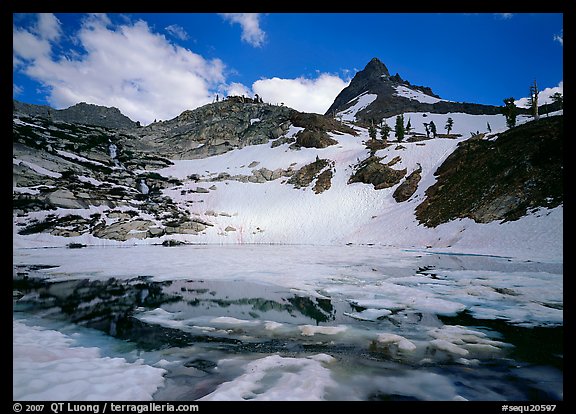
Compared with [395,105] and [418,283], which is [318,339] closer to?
[418,283]

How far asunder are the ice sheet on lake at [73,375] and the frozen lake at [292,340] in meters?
0.02

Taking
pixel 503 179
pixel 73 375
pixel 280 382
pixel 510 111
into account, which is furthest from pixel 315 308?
pixel 510 111

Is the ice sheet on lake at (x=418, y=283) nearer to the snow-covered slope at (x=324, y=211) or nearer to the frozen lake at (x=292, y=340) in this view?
the frozen lake at (x=292, y=340)

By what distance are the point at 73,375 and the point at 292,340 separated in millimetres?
3868

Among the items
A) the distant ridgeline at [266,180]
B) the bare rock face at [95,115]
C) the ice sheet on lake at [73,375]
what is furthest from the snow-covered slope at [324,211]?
the bare rock face at [95,115]

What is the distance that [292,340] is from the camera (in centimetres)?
616

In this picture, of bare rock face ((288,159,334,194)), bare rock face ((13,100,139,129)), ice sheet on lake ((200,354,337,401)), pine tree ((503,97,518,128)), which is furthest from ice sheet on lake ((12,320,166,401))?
bare rock face ((13,100,139,129))

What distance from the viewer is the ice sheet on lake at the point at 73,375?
3891 mm

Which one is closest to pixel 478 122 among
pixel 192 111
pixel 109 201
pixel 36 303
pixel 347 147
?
pixel 347 147

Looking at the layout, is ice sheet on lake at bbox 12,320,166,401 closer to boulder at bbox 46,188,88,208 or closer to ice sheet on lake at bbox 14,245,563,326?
ice sheet on lake at bbox 14,245,563,326

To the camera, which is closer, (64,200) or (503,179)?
(503,179)

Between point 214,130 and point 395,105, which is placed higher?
point 395,105

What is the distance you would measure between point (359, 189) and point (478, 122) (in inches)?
4476

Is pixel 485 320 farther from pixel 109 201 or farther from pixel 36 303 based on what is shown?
pixel 109 201
